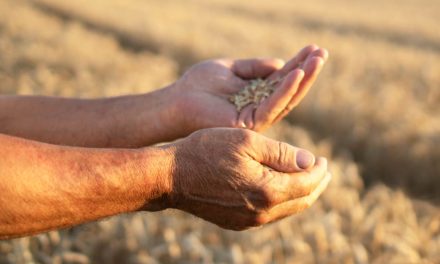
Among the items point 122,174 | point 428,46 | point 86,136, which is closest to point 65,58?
point 86,136

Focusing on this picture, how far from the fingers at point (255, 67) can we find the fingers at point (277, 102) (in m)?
0.41

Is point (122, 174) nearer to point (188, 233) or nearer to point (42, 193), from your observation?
A: point (42, 193)

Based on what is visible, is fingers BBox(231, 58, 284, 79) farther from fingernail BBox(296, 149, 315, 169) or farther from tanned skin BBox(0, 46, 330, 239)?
fingernail BBox(296, 149, 315, 169)

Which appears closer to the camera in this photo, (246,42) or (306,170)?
(306,170)

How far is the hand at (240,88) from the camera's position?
7.30 feet

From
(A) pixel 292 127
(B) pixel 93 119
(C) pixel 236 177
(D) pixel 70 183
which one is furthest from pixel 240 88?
(A) pixel 292 127

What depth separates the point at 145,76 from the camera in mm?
5945

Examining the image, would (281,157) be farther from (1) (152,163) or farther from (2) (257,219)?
(1) (152,163)

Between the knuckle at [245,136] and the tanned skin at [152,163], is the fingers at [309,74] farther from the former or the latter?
the knuckle at [245,136]

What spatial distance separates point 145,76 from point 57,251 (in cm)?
333

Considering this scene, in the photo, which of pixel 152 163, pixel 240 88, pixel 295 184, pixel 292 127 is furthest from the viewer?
pixel 292 127

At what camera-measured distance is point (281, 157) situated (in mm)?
1825

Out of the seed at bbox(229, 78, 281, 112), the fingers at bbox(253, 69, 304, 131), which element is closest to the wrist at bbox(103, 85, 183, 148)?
the seed at bbox(229, 78, 281, 112)

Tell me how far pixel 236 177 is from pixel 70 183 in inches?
20.1
